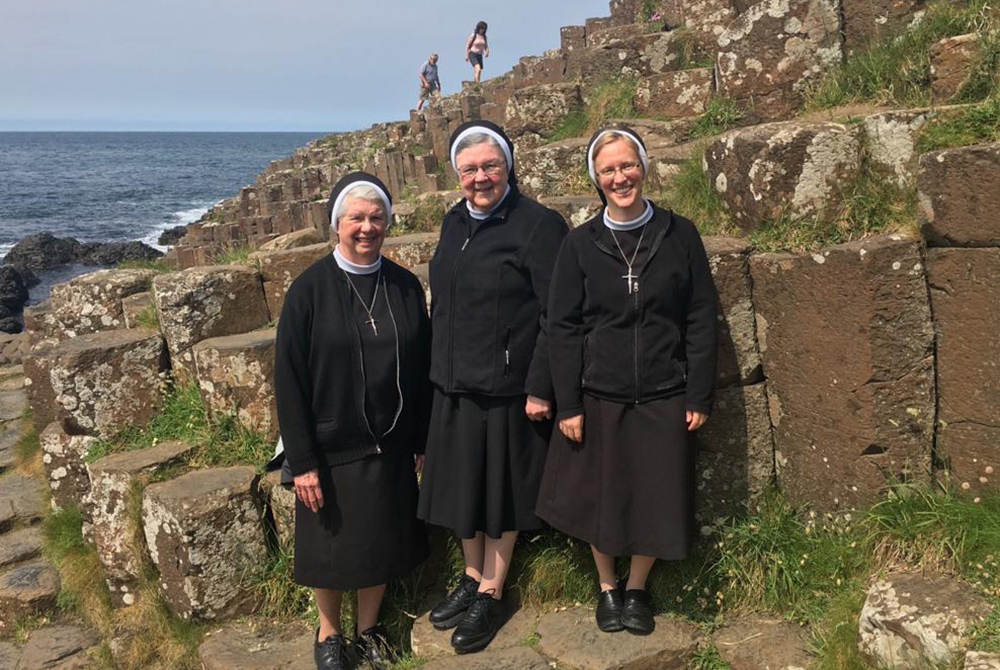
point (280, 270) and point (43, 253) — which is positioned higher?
point (280, 270)

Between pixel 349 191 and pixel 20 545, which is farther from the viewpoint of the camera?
pixel 20 545

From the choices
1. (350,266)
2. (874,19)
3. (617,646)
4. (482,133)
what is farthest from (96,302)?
(874,19)

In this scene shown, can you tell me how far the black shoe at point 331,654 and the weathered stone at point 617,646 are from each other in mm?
1078

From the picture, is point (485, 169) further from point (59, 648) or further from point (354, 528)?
point (59, 648)

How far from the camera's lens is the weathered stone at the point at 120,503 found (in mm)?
5621

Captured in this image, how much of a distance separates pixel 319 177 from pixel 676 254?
17125 millimetres

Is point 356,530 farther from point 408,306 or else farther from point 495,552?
point 408,306

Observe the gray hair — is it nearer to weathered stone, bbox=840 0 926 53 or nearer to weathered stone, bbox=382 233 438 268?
weathered stone, bbox=382 233 438 268

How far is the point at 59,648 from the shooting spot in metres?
5.94

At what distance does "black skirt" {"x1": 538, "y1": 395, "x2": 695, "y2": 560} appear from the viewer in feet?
12.6

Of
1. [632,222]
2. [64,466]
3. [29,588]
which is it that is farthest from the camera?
[64,466]

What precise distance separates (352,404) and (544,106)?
5.06m

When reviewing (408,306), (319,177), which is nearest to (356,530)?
(408,306)

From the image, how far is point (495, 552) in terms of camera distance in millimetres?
4277
